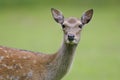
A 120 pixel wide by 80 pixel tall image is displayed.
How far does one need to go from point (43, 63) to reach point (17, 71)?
0.46m

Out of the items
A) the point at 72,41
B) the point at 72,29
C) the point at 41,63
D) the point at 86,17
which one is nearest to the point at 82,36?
the point at 86,17

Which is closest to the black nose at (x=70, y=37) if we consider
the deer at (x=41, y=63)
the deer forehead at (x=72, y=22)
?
the deer at (x=41, y=63)

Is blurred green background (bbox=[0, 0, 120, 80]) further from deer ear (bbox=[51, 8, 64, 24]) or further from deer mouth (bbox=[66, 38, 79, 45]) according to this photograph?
deer mouth (bbox=[66, 38, 79, 45])

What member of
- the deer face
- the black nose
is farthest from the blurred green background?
the black nose

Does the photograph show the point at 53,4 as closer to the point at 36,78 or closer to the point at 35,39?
the point at 35,39

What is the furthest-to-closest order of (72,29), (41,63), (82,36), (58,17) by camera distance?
1. (82,36)
2. (58,17)
3. (41,63)
4. (72,29)

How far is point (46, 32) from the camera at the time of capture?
83.7 feet

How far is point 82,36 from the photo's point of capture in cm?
2416

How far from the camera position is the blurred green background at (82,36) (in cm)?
1949

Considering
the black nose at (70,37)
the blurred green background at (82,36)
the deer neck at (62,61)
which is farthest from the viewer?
the blurred green background at (82,36)

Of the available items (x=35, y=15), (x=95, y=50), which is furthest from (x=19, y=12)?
(x=95, y=50)

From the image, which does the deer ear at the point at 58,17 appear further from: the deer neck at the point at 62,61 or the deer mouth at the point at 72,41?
the deer mouth at the point at 72,41

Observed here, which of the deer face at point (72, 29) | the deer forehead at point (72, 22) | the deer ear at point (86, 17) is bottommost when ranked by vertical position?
the deer ear at point (86, 17)

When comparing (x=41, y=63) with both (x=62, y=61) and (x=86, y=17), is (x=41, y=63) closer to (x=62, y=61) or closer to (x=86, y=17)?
(x=62, y=61)
